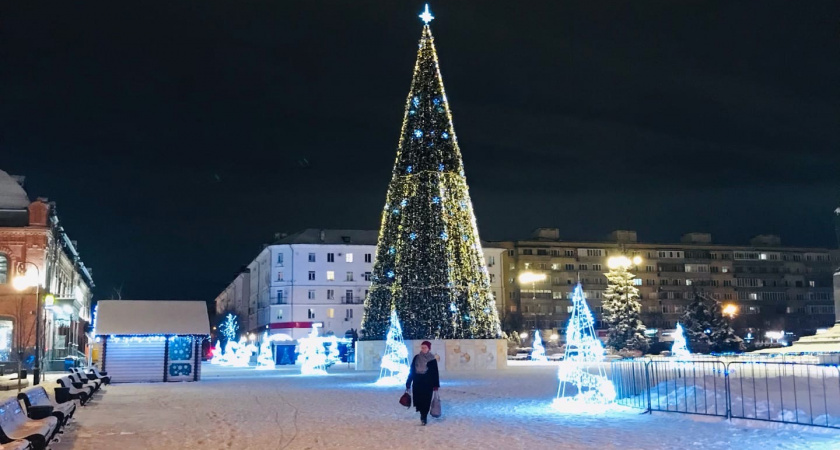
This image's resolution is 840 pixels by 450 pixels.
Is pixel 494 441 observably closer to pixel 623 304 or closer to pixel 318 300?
pixel 623 304

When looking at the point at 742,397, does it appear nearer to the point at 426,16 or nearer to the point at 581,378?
the point at 581,378

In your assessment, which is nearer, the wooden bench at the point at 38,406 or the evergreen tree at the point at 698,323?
the wooden bench at the point at 38,406

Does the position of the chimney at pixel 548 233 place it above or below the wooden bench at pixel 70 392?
above

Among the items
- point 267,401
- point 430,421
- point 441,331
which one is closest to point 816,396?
point 430,421

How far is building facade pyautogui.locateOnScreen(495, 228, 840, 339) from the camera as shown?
111938 millimetres

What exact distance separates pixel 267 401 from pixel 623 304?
5483 cm

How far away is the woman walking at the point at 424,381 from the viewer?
15672mm

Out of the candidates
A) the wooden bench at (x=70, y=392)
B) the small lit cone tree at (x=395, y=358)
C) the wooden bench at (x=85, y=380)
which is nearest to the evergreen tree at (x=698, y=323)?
the small lit cone tree at (x=395, y=358)

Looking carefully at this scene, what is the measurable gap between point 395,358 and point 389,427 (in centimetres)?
1998

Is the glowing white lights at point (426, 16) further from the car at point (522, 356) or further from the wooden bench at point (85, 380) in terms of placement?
the car at point (522, 356)

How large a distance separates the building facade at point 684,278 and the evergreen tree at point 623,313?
35.5 metres

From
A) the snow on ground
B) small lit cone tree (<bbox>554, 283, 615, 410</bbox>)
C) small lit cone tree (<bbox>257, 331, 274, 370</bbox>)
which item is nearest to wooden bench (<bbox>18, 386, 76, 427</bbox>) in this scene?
the snow on ground

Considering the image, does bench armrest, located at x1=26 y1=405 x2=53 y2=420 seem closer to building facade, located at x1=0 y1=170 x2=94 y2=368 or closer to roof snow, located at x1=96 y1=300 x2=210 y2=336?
roof snow, located at x1=96 y1=300 x2=210 y2=336

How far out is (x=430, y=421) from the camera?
16.3 m
